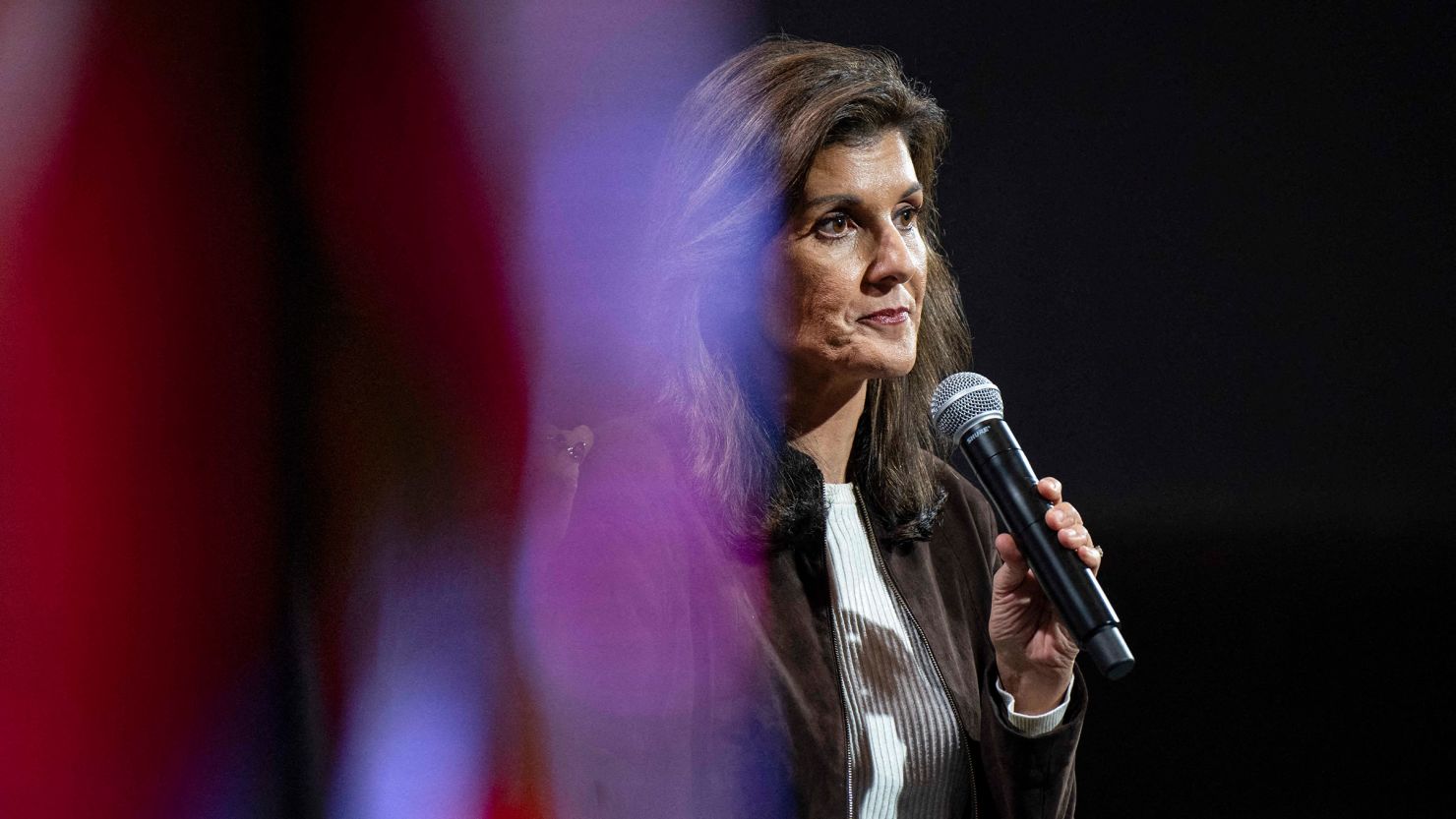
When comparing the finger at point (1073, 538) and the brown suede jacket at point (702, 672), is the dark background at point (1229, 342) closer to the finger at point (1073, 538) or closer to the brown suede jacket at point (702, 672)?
the brown suede jacket at point (702, 672)

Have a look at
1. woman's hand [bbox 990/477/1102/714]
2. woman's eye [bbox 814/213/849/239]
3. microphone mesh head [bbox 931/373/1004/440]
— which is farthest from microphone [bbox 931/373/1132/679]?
woman's eye [bbox 814/213/849/239]

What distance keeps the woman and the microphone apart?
137mm

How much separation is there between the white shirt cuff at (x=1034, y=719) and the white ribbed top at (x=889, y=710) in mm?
58

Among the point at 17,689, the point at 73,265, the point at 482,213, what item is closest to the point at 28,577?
the point at 17,689

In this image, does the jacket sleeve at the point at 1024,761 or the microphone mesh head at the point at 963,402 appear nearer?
the microphone mesh head at the point at 963,402

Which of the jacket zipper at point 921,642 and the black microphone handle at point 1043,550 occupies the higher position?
the black microphone handle at point 1043,550

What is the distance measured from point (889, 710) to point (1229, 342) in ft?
3.28

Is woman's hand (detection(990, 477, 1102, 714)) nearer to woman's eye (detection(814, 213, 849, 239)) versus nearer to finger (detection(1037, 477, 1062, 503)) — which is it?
finger (detection(1037, 477, 1062, 503))

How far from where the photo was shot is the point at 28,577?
2.92ft

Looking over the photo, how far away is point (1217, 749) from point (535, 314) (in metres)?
1.02

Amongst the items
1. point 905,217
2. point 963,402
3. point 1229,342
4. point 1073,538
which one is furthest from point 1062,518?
point 1229,342

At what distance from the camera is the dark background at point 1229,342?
159cm

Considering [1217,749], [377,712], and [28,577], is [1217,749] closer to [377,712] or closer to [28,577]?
[377,712]

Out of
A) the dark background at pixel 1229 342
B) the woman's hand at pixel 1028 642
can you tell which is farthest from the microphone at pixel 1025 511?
the dark background at pixel 1229 342
